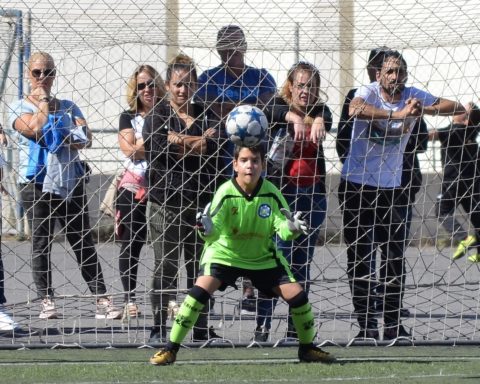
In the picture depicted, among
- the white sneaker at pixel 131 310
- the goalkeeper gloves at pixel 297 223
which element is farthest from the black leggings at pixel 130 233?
the goalkeeper gloves at pixel 297 223

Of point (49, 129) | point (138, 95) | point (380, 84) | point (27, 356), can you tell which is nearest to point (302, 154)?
point (380, 84)

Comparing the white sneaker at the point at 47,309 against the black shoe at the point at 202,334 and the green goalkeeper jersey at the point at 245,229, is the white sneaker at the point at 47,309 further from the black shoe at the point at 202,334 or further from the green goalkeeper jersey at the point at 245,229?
the green goalkeeper jersey at the point at 245,229

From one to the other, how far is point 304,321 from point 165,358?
31.7 inches

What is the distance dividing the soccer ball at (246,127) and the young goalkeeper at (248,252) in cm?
10

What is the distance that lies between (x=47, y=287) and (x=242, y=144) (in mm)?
1935

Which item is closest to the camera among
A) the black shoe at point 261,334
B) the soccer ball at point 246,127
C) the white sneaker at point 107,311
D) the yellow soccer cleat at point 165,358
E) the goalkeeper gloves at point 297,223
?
the goalkeeper gloves at point 297,223

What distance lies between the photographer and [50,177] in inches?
308

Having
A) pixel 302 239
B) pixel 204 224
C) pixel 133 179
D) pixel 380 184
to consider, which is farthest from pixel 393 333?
pixel 133 179

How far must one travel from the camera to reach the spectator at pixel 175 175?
7.41 metres

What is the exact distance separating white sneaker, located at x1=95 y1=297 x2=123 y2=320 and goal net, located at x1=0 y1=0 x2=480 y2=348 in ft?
0.23

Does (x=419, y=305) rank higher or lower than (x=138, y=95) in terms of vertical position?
lower

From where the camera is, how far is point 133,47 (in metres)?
8.32

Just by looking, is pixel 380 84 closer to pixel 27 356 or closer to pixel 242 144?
pixel 242 144

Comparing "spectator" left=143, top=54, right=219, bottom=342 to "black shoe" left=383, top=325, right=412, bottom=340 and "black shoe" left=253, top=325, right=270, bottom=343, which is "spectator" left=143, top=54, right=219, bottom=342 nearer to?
"black shoe" left=253, top=325, right=270, bottom=343
